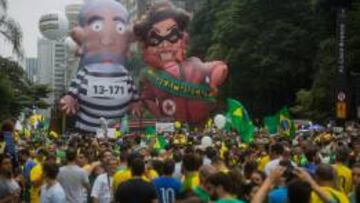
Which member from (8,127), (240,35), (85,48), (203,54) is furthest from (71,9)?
(8,127)

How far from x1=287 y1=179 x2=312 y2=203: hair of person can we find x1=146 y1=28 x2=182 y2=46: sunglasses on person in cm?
3461

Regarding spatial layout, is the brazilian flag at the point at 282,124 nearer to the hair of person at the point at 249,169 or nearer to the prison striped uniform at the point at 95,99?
the prison striped uniform at the point at 95,99

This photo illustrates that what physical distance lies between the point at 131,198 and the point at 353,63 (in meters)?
33.2

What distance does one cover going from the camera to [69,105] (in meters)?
40.2

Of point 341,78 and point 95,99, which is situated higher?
point 341,78

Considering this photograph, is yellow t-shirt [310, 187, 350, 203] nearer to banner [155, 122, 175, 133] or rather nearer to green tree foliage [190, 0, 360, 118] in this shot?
banner [155, 122, 175, 133]

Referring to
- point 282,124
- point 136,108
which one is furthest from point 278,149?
point 136,108

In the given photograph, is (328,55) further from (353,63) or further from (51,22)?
(51,22)

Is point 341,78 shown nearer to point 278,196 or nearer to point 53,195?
point 53,195

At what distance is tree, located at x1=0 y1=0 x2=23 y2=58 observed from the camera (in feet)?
104

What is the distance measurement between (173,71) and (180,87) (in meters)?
0.86

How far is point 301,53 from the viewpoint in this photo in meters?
51.5

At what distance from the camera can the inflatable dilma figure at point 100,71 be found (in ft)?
133

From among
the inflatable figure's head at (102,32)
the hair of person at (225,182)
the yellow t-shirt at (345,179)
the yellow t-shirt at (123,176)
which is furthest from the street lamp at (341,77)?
the hair of person at (225,182)
